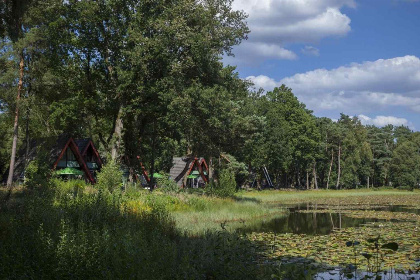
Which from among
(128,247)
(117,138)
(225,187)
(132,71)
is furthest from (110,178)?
(128,247)

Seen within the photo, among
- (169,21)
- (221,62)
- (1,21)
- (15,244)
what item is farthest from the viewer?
(221,62)

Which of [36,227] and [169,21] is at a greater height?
[169,21]

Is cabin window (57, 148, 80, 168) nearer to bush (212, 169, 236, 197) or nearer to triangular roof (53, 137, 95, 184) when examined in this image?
triangular roof (53, 137, 95, 184)

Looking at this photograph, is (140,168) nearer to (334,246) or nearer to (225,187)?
(225,187)

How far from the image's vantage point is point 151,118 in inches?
1425

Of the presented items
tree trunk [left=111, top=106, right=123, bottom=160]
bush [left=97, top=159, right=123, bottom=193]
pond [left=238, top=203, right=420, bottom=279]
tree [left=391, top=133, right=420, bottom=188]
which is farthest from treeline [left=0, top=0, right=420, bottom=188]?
tree [left=391, top=133, right=420, bottom=188]

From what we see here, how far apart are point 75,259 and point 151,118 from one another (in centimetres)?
2856

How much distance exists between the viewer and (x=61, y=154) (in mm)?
37250

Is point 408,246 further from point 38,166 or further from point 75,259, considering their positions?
point 38,166

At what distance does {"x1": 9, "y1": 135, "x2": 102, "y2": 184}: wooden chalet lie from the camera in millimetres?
37406

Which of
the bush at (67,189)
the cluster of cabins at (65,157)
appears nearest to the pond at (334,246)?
the bush at (67,189)

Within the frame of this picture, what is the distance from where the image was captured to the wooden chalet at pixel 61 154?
123 ft

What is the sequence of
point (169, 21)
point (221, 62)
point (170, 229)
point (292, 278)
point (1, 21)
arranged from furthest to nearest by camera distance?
point (221, 62) < point (169, 21) < point (170, 229) < point (1, 21) < point (292, 278)

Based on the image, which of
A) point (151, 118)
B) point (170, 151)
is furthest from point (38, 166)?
point (170, 151)
